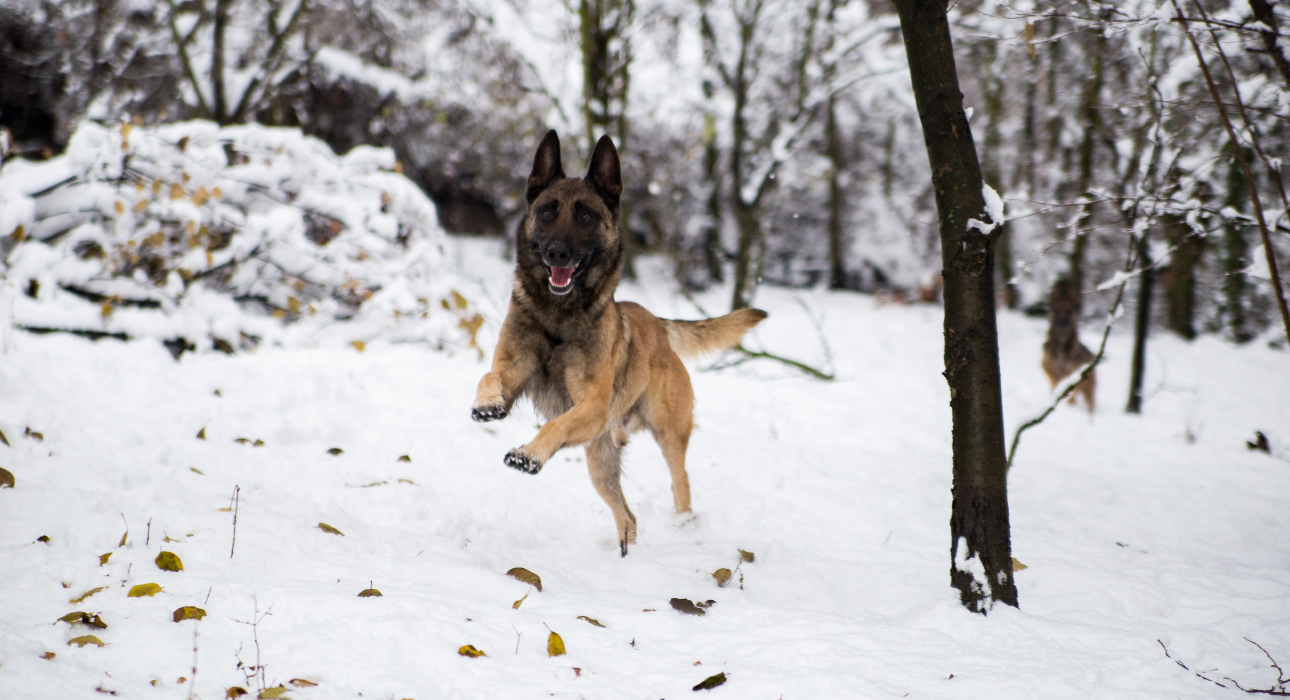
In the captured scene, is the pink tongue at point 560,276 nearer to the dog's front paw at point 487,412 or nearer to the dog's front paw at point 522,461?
the dog's front paw at point 487,412

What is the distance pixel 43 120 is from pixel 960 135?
1426 cm

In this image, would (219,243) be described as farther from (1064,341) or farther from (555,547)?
(1064,341)

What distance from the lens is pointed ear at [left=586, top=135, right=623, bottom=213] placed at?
4.20m

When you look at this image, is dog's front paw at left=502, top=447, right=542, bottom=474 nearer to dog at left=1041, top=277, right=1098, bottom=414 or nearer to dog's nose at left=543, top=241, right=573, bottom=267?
dog's nose at left=543, top=241, right=573, bottom=267

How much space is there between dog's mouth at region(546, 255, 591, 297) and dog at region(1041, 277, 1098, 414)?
8677 mm

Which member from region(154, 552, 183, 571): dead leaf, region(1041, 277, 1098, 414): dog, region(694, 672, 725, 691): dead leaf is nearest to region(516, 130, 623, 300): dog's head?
region(154, 552, 183, 571): dead leaf

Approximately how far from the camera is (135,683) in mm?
1903

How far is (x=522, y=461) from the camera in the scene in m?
3.12

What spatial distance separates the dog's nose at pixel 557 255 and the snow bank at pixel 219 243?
14.0 feet

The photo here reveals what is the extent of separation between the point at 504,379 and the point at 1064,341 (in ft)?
30.3

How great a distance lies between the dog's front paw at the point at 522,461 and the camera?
311 cm

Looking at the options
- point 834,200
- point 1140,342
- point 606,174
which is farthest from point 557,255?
point 834,200

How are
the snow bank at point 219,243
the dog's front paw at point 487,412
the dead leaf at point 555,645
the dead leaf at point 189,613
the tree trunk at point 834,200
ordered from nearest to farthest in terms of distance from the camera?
the dead leaf at point 189,613 < the dead leaf at point 555,645 < the dog's front paw at point 487,412 < the snow bank at point 219,243 < the tree trunk at point 834,200

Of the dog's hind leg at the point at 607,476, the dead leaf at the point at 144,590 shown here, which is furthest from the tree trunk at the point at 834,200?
the dead leaf at the point at 144,590
